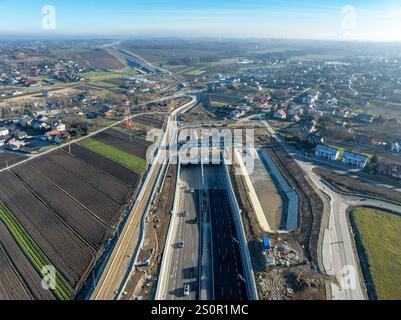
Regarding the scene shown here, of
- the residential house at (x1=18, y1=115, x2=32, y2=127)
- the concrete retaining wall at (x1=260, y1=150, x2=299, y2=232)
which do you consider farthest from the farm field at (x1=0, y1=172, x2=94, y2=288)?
the residential house at (x1=18, y1=115, x2=32, y2=127)

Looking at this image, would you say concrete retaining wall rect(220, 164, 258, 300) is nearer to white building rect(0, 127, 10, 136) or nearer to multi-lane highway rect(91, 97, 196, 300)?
multi-lane highway rect(91, 97, 196, 300)

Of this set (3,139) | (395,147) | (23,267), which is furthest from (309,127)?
(3,139)

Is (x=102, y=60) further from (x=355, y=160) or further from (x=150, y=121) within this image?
(x=355, y=160)

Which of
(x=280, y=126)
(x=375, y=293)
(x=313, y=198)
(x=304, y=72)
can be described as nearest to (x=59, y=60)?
(x=304, y=72)

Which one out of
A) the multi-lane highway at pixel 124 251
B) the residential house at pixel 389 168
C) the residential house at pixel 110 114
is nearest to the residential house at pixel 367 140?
the residential house at pixel 389 168

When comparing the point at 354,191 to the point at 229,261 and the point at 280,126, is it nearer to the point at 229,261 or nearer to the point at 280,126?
the point at 229,261
